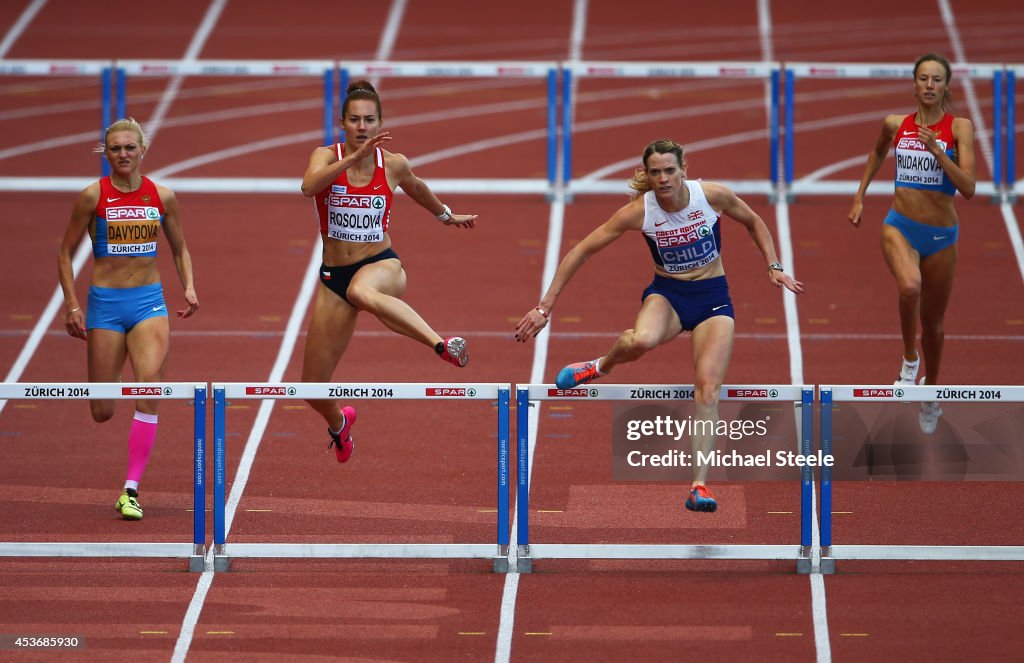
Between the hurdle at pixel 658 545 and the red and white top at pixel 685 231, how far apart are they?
742mm

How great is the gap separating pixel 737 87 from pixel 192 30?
21.9 feet

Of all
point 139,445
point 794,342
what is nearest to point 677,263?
point 139,445

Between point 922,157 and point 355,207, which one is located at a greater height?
point 922,157

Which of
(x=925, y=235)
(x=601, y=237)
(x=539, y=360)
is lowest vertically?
(x=601, y=237)

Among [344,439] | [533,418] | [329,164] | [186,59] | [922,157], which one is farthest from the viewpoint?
[186,59]

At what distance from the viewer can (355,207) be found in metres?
9.31

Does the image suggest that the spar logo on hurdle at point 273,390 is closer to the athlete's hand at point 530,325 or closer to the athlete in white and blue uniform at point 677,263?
the athlete's hand at point 530,325

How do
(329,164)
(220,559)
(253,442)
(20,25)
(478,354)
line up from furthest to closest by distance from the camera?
(20,25) < (478,354) < (253,442) < (329,164) < (220,559)

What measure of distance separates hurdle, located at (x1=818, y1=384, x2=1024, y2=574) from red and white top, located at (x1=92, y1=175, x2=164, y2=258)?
148 inches

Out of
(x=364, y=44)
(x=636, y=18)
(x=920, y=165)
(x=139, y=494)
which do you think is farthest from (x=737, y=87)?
(x=139, y=494)

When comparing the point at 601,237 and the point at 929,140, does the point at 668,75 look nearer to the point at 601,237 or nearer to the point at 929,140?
the point at 929,140

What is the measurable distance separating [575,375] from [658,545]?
1003 mm

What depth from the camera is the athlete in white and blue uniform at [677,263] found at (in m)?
8.92

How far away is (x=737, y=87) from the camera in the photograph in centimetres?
1981
